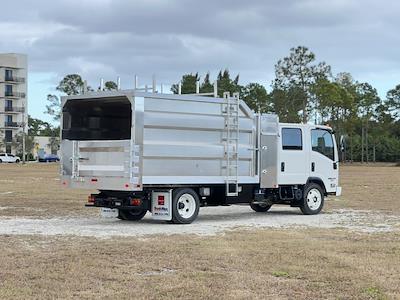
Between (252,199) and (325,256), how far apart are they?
7.43m

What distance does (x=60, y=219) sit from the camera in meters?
17.5

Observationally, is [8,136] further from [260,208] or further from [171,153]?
[171,153]

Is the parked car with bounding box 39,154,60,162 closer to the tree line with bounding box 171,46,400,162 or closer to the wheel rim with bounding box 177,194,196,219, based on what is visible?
the tree line with bounding box 171,46,400,162

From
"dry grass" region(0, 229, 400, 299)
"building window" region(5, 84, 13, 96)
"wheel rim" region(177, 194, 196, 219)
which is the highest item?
"building window" region(5, 84, 13, 96)

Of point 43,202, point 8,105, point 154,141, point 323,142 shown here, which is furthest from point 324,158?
point 8,105

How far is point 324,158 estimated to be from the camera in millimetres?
20000


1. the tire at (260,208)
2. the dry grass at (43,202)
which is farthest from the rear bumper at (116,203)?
the tire at (260,208)

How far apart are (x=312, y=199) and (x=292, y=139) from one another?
185 centimetres

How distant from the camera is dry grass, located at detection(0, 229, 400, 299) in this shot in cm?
815

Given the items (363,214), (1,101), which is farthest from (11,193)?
(1,101)

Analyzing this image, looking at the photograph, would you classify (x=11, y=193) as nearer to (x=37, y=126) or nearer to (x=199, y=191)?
(x=199, y=191)

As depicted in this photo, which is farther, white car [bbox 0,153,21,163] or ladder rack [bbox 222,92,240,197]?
white car [bbox 0,153,21,163]

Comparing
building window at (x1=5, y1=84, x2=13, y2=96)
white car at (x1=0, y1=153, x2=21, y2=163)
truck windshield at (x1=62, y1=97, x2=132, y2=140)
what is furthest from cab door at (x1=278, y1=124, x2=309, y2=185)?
building window at (x1=5, y1=84, x2=13, y2=96)

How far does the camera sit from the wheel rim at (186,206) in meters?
16.4
